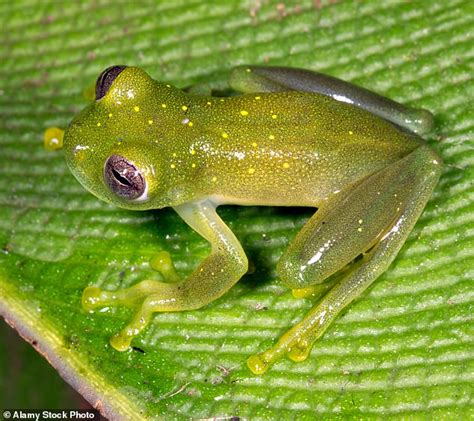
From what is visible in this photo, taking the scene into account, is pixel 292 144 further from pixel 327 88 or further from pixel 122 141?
pixel 122 141

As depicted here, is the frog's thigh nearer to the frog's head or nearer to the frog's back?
the frog's back

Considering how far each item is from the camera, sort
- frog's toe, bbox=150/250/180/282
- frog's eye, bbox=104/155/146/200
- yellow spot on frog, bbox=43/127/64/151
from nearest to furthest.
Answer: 1. frog's eye, bbox=104/155/146/200
2. frog's toe, bbox=150/250/180/282
3. yellow spot on frog, bbox=43/127/64/151

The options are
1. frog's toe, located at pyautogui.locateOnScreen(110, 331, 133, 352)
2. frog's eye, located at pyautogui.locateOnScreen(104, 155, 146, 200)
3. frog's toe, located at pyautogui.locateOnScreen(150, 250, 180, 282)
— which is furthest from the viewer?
frog's toe, located at pyautogui.locateOnScreen(150, 250, 180, 282)

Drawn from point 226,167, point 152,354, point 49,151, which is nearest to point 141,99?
point 226,167

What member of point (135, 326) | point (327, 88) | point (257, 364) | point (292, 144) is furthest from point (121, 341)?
point (327, 88)

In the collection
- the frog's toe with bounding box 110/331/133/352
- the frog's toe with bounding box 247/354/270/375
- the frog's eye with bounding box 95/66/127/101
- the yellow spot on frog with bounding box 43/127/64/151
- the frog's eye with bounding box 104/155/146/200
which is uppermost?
the frog's eye with bounding box 95/66/127/101

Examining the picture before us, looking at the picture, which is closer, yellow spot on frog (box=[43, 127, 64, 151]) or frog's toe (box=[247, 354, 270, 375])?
frog's toe (box=[247, 354, 270, 375])

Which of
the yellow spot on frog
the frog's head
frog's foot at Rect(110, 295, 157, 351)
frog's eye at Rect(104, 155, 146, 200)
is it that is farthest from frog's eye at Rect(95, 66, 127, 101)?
frog's foot at Rect(110, 295, 157, 351)

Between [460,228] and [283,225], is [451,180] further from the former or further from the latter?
[283,225]
